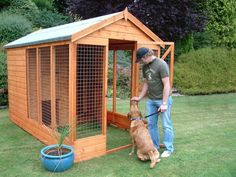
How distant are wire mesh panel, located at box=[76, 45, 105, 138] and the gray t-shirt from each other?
2.80ft

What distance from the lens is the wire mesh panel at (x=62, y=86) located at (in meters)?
5.56

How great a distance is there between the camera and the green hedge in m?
12.7

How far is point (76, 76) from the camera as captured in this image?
5051mm

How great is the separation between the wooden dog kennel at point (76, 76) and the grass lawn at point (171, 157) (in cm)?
33

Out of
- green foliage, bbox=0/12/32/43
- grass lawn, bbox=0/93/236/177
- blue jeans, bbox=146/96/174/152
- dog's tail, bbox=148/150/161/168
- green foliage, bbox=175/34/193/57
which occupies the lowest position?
grass lawn, bbox=0/93/236/177

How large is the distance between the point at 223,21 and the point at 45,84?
12.6 meters

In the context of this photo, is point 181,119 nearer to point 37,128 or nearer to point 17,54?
point 37,128

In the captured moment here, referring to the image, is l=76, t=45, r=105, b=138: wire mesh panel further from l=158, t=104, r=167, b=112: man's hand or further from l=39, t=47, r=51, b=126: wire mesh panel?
l=158, t=104, r=167, b=112: man's hand

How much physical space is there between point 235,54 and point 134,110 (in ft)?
34.7

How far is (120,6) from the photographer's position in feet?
46.6

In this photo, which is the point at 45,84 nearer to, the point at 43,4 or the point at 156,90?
the point at 156,90

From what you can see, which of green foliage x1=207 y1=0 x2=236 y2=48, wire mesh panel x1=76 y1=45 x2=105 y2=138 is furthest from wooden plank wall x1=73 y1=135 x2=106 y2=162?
green foliage x1=207 y1=0 x2=236 y2=48

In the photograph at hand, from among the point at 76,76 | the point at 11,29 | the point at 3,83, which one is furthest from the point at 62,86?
the point at 11,29

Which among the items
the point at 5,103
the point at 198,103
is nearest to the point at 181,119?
the point at 198,103
